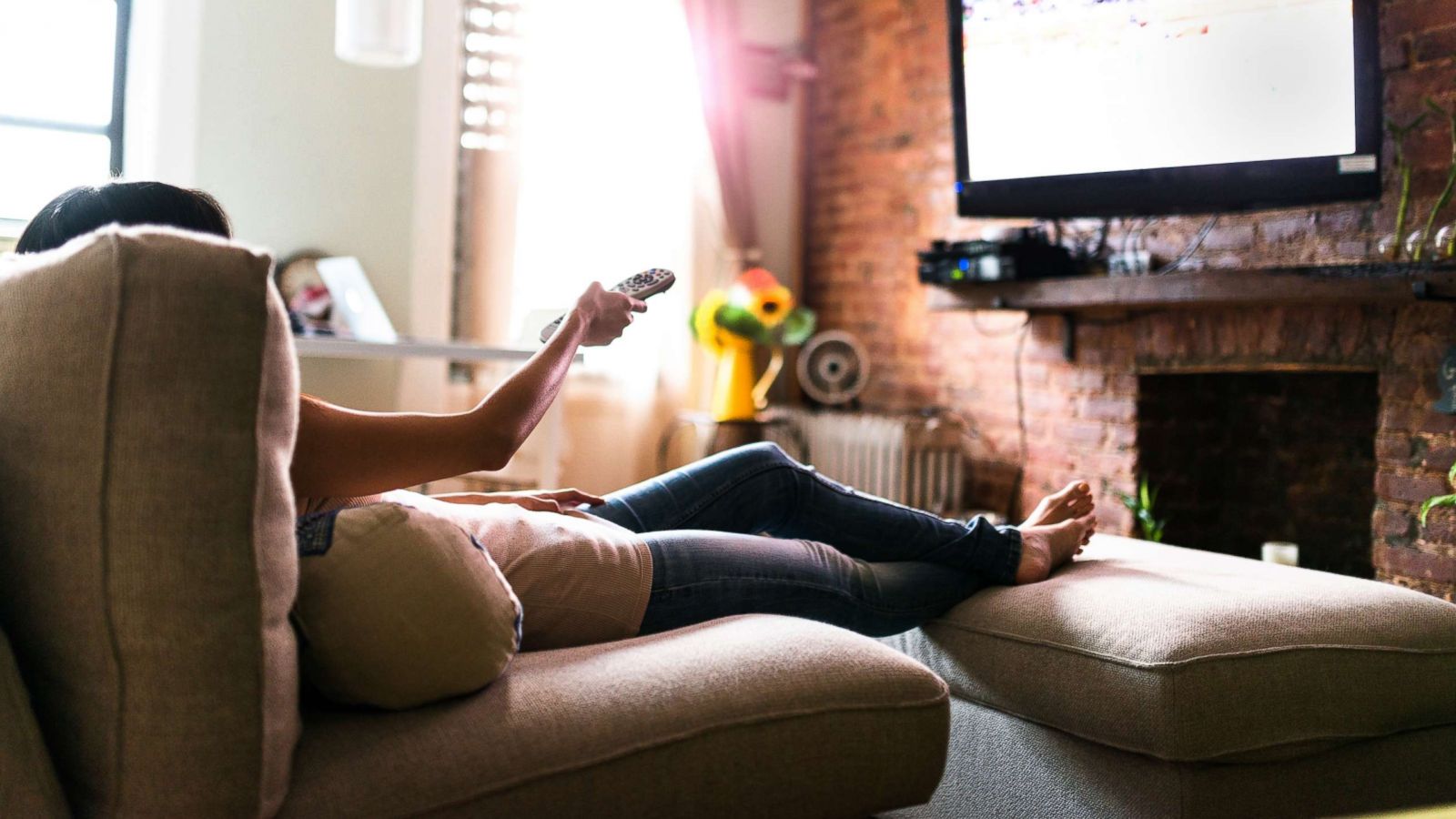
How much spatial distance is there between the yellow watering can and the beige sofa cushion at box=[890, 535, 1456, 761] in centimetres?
240

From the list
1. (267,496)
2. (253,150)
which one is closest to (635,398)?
(253,150)

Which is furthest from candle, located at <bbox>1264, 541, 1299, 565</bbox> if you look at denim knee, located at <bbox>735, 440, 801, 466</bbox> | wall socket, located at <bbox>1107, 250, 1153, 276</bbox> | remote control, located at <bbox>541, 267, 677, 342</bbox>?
remote control, located at <bbox>541, 267, 677, 342</bbox>

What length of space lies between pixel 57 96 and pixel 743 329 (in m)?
2.30

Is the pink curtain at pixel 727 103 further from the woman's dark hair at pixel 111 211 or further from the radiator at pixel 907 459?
the woman's dark hair at pixel 111 211

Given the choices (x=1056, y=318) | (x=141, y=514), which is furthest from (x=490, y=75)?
(x=141, y=514)

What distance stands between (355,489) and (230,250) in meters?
0.41

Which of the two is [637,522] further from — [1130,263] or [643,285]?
[1130,263]

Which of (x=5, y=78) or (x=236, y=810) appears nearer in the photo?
(x=236, y=810)

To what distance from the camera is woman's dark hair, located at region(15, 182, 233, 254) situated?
4.00 ft

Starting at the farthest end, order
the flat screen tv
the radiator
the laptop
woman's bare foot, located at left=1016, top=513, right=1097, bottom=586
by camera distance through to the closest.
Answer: the radiator, the laptop, the flat screen tv, woman's bare foot, located at left=1016, top=513, right=1097, bottom=586

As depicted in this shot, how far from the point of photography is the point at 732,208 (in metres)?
4.62

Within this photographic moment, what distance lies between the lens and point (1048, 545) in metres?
1.95

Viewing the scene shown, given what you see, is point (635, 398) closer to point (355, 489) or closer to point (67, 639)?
point (355, 489)

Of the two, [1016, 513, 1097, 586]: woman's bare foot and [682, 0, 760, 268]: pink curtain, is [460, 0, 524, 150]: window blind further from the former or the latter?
[1016, 513, 1097, 586]: woman's bare foot
